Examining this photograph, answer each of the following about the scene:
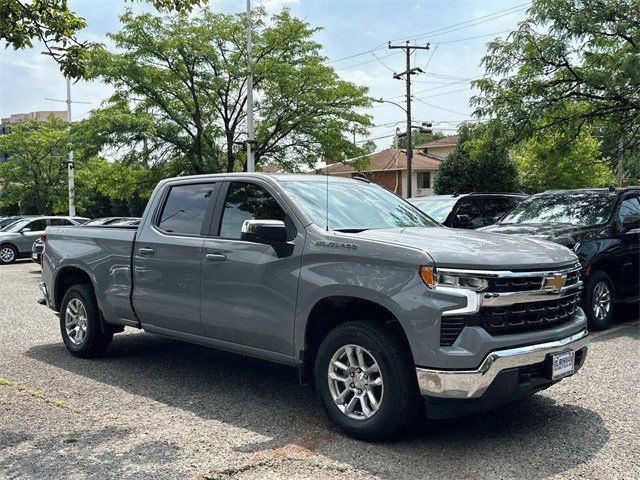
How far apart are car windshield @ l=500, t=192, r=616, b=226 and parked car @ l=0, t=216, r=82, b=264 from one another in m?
17.3

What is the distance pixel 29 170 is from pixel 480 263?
1438 inches

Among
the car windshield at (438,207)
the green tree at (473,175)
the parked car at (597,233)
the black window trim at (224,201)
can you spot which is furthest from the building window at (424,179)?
the black window trim at (224,201)

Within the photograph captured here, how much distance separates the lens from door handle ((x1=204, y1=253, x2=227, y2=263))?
5.38 metres

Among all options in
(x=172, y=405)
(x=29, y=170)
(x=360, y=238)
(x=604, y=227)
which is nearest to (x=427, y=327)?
(x=360, y=238)

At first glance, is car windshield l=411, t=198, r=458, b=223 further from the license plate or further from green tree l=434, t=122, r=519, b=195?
green tree l=434, t=122, r=519, b=195

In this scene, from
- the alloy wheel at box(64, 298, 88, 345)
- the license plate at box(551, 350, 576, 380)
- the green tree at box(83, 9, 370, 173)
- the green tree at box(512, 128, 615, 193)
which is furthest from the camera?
the green tree at box(512, 128, 615, 193)

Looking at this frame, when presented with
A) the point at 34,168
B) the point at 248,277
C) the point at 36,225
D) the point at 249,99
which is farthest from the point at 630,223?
the point at 34,168

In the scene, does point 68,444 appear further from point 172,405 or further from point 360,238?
point 360,238

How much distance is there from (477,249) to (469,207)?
7.41 m

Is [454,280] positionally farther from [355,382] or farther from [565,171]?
[565,171]

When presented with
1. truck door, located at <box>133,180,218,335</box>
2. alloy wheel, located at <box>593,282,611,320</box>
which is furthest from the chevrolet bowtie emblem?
alloy wheel, located at <box>593,282,611,320</box>

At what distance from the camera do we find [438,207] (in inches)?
446

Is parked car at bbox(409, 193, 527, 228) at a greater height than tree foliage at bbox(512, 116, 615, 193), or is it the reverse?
tree foliage at bbox(512, 116, 615, 193)

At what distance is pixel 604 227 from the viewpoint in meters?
8.49
